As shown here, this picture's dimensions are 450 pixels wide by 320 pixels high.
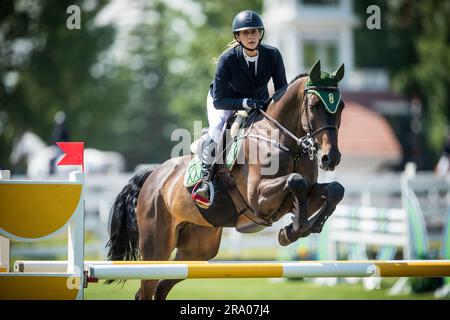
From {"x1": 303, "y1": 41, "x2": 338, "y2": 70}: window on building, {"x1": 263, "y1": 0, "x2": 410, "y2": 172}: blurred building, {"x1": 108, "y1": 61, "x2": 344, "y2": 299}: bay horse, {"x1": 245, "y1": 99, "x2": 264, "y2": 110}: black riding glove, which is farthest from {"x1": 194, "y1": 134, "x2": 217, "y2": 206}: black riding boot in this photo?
{"x1": 303, "y1": 41, "x2": 338, "y2": 70}: window on building

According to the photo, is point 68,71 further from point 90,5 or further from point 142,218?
point 142,218

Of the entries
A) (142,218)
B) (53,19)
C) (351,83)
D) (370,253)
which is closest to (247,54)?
(142,218)

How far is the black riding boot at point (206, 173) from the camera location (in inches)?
235

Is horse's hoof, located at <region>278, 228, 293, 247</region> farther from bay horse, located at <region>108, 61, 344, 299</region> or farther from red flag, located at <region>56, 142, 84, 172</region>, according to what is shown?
red flag, located at <region>56, 142, 84, 172</region>

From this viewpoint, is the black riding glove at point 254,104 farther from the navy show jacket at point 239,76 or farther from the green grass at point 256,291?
the green grass at point 256,291

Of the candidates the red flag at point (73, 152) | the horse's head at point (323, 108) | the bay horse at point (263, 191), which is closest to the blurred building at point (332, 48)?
the bay horse at point (263, 191)

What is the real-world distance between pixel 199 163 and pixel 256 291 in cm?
451

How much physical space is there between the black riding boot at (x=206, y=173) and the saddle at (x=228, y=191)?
64 mm

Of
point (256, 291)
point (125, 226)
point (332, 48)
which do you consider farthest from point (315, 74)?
point (332, 48)

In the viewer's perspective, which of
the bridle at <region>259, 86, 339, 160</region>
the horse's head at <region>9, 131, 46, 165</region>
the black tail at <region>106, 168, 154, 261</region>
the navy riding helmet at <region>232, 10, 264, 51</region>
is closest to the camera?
the bridle at <region>259, 86, 339, 160</region>

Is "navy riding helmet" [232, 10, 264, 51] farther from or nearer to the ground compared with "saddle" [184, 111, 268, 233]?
farther from the ground

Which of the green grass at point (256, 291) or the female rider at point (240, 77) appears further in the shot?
the green grass at point (256, 291)

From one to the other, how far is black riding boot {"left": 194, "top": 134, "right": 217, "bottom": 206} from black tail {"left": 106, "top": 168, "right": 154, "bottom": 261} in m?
1.07

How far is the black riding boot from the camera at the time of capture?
19.5 ft
